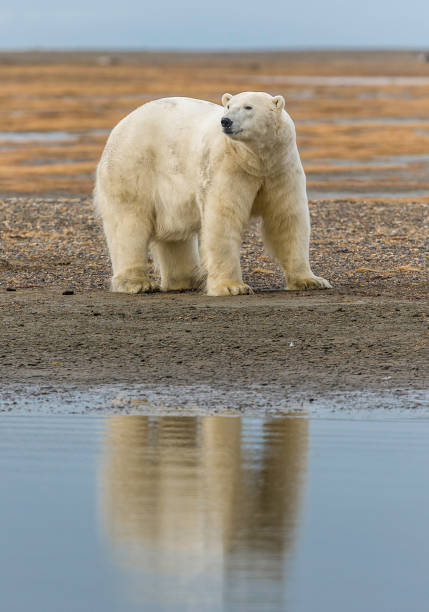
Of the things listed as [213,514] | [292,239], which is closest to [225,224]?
[292,239]

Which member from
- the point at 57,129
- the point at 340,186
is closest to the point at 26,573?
the point at 340,186

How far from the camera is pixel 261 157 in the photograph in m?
8.94

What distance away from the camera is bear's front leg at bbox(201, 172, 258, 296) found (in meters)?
9.05

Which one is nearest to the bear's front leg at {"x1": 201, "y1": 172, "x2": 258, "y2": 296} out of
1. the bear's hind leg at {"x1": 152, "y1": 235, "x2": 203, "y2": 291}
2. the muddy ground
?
the muddy ground

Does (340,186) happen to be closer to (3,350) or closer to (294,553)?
(3,350)

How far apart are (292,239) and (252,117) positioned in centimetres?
101

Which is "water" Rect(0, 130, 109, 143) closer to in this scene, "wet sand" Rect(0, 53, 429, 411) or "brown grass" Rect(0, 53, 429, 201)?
"brown grass" Rect(0, 53, 429, 201)

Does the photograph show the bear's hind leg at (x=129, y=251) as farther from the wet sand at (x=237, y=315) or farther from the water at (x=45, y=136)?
the water at (x=45, y=136)

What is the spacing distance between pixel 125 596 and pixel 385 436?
214cm

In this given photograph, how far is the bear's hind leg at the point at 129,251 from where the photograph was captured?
991cm

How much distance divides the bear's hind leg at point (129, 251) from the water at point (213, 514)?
3.92 metres

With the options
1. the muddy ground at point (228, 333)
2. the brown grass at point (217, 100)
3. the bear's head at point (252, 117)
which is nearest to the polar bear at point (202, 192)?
the bear's head at point (252, 117)

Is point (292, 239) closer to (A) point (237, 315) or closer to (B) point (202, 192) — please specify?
(B) point (202, 192)

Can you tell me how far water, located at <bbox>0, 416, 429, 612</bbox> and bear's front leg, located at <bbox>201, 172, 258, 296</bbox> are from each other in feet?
10.6
